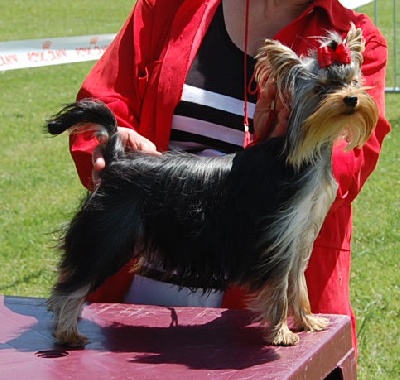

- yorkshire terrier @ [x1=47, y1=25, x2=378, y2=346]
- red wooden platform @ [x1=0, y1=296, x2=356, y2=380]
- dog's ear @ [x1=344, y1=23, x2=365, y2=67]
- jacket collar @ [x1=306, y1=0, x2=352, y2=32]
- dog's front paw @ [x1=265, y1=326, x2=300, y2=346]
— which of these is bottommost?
red wooden platform @ [x1=0, y1=296, x2=356, y2=380]

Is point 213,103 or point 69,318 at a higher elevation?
point 213,103

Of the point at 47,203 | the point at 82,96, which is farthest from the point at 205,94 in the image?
the point at 47,203

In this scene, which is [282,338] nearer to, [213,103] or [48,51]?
[213,103]

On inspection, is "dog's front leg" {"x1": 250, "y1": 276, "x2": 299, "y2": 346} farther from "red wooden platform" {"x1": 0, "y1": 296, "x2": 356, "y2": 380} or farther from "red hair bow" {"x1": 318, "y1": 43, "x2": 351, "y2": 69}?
"red hair bow" {"x1": 318, "y1": 43, "x2": 351, "y2": 69}

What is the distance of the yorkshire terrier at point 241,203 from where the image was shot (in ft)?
7.85

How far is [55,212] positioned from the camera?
729cm

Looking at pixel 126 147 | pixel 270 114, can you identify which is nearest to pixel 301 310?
pixel 270 114

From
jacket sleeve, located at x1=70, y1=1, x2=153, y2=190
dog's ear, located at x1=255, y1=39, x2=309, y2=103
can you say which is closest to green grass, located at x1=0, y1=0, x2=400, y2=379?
jacket sleeve, located at x1=70, y1=1, x2=153, y2=190

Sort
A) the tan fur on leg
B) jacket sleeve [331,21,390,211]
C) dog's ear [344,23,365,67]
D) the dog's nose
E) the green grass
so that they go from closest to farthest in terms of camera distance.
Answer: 1. the dog's nose
2. dog's ear [344,23,365,67]
3. the tan fur on leg
4. jacket sleeve [331,21,390,211]
5. the green grass

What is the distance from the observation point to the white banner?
31.5 ft

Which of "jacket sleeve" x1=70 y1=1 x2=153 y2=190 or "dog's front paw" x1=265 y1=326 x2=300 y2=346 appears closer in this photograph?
"dog's front paw" x1=265 y1=326 x2=300 y2=346

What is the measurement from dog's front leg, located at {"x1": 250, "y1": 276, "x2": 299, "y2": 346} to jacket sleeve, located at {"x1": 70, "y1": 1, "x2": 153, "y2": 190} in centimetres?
78

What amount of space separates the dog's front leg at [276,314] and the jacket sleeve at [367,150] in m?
0.41

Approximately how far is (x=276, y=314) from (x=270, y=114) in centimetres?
55
